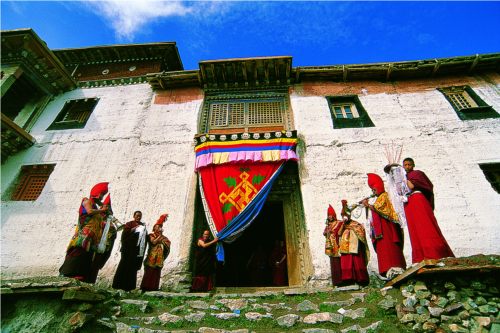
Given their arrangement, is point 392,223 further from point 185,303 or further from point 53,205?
point 53,205

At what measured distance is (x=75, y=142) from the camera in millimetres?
9055

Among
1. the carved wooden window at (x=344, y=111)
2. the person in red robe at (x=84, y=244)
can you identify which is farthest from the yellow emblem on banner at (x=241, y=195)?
the carved wooden window at (x=344, y=111)

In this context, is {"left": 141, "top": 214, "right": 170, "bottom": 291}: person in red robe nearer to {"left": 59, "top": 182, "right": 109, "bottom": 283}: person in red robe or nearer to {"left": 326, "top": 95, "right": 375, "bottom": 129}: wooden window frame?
{"left": 59, "top": 182, "right": 109, "bottom": 283}: person in red robe

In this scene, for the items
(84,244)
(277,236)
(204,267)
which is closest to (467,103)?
(277,236)

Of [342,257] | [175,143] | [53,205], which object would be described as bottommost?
[342,257]

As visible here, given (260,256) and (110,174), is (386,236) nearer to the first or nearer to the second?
(260,256)

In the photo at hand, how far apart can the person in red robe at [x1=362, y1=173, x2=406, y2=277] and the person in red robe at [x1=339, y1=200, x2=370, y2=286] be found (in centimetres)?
26

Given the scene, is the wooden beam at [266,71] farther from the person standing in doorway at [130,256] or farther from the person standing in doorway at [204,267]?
the person standing in doorway at [130,256]

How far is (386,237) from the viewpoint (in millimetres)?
4922

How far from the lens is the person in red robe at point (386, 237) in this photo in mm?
4723

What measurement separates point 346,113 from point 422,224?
5486mm

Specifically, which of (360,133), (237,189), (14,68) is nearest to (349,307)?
(237,189)

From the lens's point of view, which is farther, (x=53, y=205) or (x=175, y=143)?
(x=175, y=143)

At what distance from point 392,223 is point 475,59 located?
795cm
